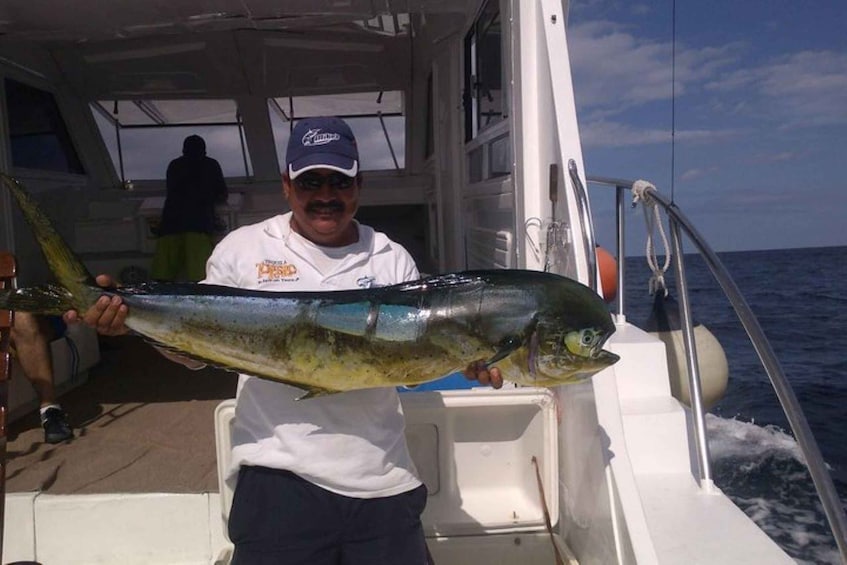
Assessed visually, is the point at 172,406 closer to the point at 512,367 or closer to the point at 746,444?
the point at 512,367

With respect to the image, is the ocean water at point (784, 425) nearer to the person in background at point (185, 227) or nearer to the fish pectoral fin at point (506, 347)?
the fish pectoral fin at point (506, 347)

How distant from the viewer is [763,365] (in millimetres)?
2242

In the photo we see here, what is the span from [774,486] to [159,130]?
752 cm

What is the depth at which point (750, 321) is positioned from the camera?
228cm

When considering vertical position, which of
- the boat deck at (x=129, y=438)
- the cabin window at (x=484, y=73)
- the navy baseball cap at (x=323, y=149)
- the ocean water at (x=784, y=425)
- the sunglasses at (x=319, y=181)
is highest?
the cabin window at (x=484, y=73)

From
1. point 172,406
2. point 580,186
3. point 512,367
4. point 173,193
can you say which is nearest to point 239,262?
point 512,367

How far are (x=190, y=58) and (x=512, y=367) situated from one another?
6456 millimetres

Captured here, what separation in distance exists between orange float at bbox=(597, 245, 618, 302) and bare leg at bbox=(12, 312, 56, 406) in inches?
132

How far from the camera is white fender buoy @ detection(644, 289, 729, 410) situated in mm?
3922

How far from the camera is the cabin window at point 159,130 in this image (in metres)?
7.59

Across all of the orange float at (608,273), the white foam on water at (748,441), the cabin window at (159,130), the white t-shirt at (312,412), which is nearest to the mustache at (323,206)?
the white t-shirt at (312,412)

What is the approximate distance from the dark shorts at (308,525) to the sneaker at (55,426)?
2490 mm

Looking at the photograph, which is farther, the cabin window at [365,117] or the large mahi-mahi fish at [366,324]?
the cabin window at [365,117]

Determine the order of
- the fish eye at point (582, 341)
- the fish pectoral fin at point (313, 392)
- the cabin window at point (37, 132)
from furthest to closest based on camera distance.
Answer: the cabin window at point (37, 132), the fish pectoral fin at point (313, 392), the fish eye at point (582, 341)
